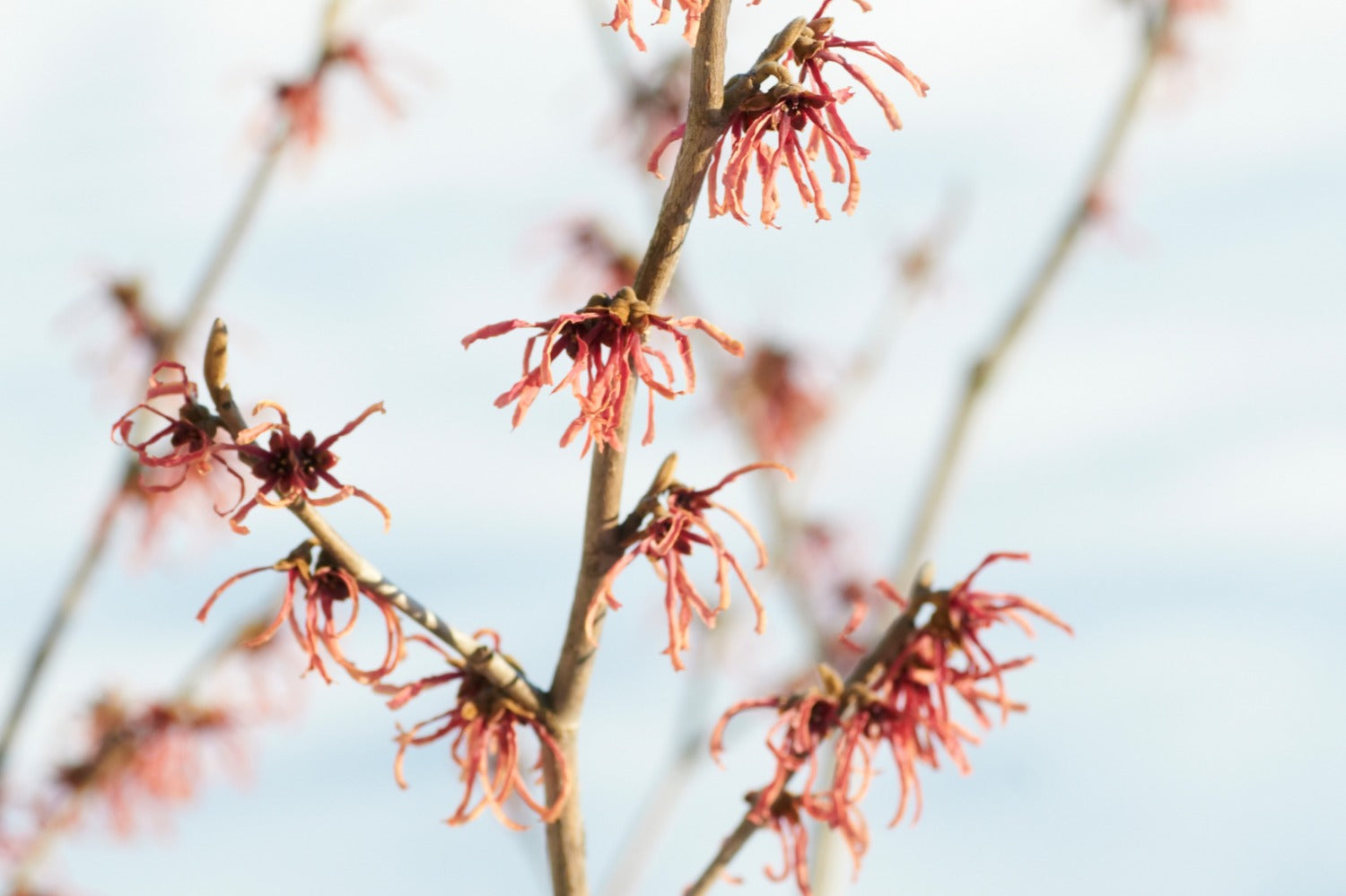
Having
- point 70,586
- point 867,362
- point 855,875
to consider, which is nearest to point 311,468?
point 855,875

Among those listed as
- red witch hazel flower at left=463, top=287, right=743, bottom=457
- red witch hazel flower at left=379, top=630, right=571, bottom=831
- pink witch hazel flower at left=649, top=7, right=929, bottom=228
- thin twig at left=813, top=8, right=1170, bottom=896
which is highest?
thin twig at left=813, top=8, right=1170, bottom=896

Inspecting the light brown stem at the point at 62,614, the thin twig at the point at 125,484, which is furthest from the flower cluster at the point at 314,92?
the light brown stem at the point at 62,614

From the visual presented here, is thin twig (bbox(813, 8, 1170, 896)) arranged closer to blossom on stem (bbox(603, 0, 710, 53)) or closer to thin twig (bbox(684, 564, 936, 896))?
thin twig (bbox(684, 564, 936, 896))

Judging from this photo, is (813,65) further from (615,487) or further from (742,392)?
(742,392)

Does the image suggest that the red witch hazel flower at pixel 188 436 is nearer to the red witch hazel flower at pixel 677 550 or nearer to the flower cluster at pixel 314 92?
the red witch hazel flower at pixel 677 550

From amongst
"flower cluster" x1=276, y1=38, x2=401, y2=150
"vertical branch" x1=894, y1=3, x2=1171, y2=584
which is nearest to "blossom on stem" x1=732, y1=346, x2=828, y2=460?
"vertical branch" x1=894, y1=3, x2=1171, y2=584

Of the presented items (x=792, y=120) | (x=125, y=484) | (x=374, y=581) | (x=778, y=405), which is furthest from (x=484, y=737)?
(x=778, y=405)
